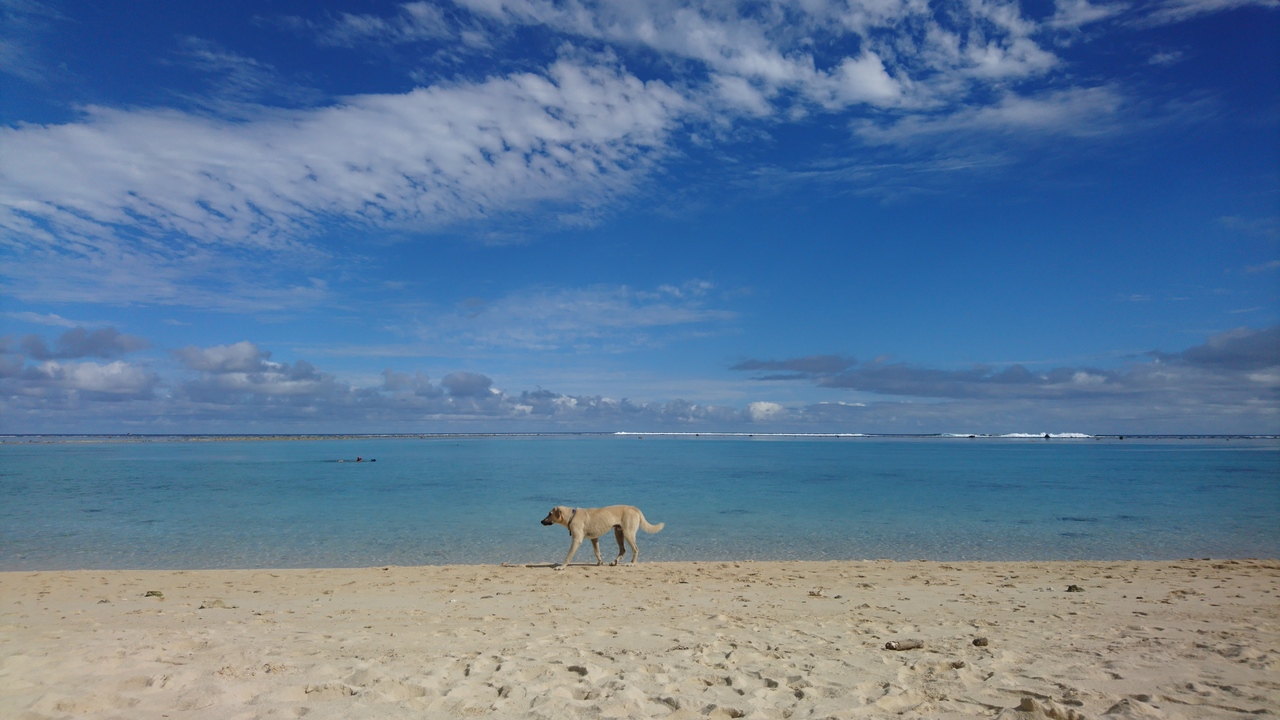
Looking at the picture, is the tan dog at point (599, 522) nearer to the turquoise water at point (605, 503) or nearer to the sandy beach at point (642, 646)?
the turquoise water at point (605, 503)

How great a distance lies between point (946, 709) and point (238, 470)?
180 ft

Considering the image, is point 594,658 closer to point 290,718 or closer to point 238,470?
point 290,718

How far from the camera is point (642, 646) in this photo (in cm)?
757

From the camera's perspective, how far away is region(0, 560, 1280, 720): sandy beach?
5594 mm

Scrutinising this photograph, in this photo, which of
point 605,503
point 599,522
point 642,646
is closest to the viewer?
point 642,646

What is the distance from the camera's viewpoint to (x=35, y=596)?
11.1 meters

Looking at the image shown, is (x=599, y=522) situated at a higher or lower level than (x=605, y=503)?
higher

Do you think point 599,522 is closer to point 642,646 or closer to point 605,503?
point 642,646

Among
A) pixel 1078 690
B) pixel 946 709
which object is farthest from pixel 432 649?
pixel 1078 690

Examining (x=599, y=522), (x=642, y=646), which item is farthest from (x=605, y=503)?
(x=642, y=646)

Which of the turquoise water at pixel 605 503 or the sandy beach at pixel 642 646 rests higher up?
the sandy beach at pixel 642 646

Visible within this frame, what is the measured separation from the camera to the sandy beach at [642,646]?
18.4 ft

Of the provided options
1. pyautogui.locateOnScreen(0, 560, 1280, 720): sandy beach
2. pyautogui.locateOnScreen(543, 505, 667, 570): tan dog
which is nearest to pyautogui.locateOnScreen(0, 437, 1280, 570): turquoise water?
pyautogui.locateOnScreen(543, 505, 667, 570): tan dog

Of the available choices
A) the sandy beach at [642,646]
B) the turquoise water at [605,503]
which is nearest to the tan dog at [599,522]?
the turquoise water at [605,503]
